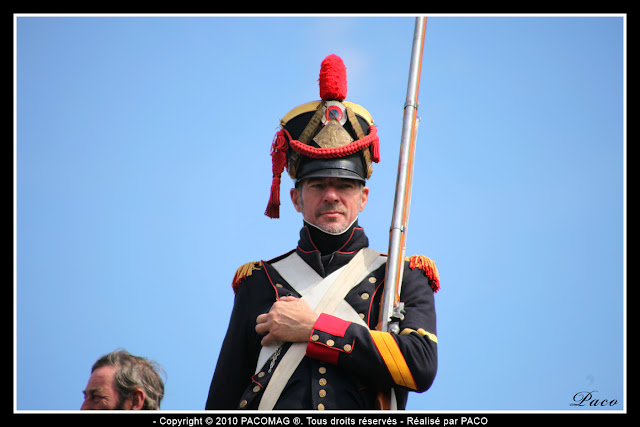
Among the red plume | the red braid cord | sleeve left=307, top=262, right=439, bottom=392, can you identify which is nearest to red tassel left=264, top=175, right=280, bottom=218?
the red braid cord

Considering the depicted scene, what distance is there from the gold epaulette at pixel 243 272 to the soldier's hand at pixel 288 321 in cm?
64

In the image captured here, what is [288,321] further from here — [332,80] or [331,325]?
[332,80]

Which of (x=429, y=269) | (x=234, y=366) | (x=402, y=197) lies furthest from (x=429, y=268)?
(x=234, y=366)

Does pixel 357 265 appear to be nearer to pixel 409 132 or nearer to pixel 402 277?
pixel 402 277

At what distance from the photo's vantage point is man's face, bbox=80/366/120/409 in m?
7.64

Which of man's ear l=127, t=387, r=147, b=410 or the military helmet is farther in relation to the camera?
man's ear l=127, t=387, r=147, b=410

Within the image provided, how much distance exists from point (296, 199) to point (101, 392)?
90.8 inches

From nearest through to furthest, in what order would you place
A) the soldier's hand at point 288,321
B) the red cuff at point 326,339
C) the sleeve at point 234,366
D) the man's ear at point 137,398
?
1. the red cuff at point 326,339
2. the soldier's hand at point 288,321
3. the sleeve at point 234,366
4. the man's ear at point 137,398

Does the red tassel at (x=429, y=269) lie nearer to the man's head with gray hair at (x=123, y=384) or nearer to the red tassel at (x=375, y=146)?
the red tassel at (x=375, y=146)

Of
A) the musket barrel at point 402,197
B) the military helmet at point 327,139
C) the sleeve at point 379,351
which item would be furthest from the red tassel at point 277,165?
the sleeve at point 379,351

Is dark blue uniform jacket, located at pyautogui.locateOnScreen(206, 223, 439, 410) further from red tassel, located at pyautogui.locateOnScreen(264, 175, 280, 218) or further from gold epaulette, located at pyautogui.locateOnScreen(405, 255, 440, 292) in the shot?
red tassel, located at pyautogui.locateOnScreen(264, 175, 280, 218)

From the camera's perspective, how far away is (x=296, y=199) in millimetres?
7742

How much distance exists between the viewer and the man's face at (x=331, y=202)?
292 inches

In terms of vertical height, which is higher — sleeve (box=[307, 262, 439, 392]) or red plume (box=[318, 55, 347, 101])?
red plume (box=[318, 55, 347, 101])
